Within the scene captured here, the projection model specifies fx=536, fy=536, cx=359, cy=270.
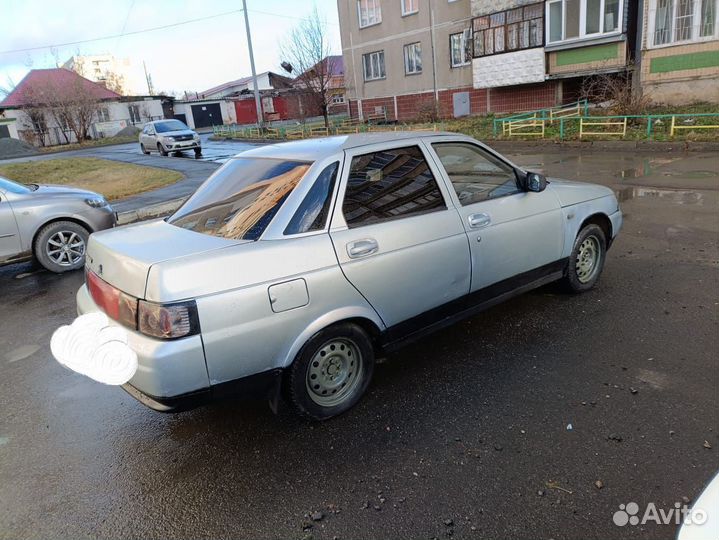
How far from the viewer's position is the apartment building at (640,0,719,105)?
19.4 meters

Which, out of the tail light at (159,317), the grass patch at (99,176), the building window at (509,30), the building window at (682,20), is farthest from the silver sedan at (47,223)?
the building window at (509,30)

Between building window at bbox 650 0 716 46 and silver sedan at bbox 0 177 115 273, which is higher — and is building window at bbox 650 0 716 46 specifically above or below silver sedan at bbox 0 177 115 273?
above

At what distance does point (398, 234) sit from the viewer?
3.50 m

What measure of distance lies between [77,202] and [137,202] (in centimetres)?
453

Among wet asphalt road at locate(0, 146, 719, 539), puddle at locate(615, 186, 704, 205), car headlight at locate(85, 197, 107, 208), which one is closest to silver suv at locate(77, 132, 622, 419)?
wet asphalt road at locate(0, 146, 719, 539)

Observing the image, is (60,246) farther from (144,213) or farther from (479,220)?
(479,220)

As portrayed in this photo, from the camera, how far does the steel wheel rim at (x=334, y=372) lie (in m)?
3.28

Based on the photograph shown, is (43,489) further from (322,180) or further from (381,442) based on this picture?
(322,180)

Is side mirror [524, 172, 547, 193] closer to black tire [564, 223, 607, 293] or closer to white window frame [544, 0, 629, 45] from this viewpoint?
black tire [564, 223, 607, 293]

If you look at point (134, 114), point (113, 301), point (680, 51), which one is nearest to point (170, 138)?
point (680, 51)

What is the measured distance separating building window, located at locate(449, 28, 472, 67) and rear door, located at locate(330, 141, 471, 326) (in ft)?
90.6

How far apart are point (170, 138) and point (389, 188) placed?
23.0 meters

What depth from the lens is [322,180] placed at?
132 inches

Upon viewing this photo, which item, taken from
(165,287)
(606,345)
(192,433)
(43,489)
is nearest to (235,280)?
(165,287)
